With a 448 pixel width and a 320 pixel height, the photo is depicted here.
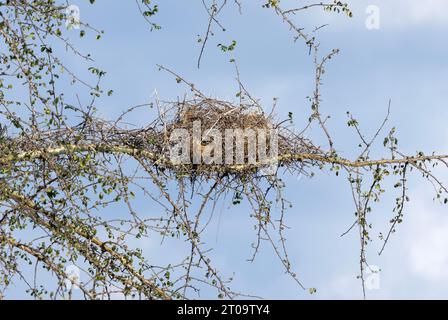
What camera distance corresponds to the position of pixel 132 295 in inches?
227

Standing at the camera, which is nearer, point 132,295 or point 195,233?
point 132,295

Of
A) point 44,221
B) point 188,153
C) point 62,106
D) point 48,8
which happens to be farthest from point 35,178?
point 188,153

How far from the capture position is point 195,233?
628 cm

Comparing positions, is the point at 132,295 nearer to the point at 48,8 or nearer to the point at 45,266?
the point at 45,266

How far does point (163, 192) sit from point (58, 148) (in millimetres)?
1145

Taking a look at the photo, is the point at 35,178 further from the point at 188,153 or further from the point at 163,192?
the point at 188,153

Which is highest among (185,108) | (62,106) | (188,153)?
(185,108)
